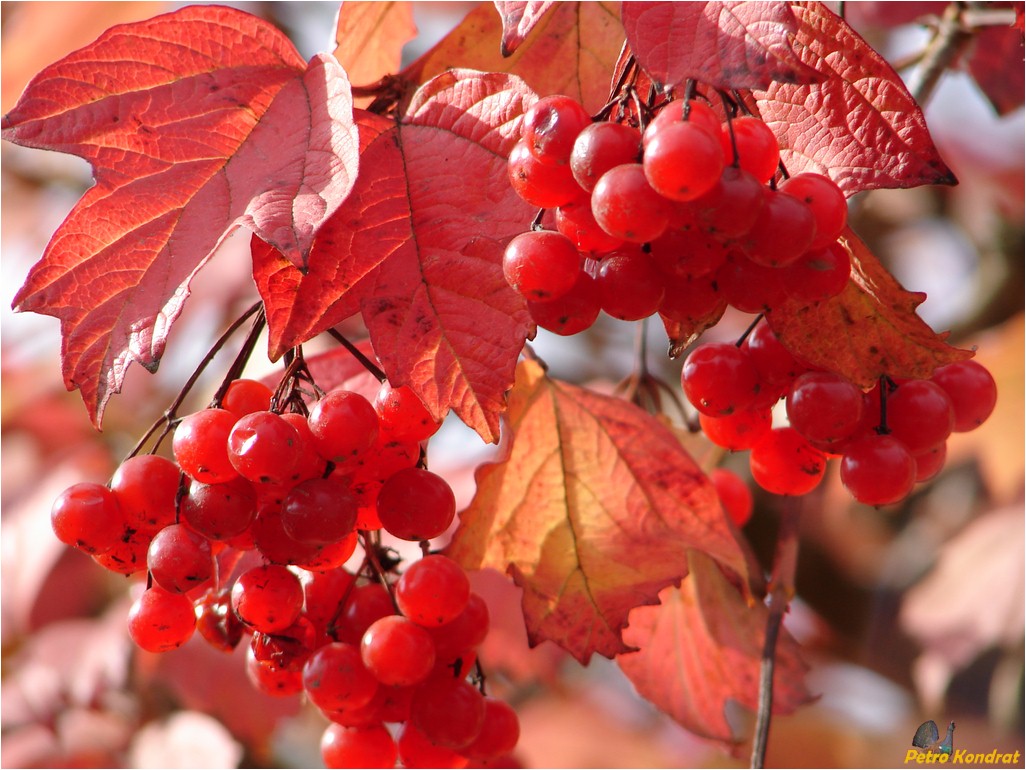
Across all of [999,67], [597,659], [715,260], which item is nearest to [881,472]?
[715,260]

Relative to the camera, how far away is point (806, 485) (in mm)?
879

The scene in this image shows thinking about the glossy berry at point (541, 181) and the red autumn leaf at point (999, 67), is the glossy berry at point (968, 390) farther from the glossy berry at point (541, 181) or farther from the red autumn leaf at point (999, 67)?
the red autumn leaf at point (999, 67)

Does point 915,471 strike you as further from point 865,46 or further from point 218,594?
point 218,594

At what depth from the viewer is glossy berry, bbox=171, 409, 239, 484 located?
0.72 m

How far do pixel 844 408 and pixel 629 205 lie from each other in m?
0.28

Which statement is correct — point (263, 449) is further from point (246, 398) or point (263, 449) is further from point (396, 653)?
point (396, 653)

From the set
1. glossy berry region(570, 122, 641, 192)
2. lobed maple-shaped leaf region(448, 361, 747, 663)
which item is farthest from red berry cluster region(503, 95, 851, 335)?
lobed maple-shaped leaf region(448, 361, 747, 663)

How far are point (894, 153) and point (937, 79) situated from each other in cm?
63

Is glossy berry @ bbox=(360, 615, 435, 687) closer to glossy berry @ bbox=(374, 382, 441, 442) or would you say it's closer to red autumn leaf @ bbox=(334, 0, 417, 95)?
glossy berry @ bbox=(374, 382, 441, 442)

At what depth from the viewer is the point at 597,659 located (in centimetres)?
221

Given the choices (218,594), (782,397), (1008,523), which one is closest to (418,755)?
(218,594)

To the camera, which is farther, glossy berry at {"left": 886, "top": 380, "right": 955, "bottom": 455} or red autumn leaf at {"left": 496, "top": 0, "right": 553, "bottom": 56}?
glossy berry at {"left": 886, "top": 380, "right": 955, "bottom": 455}

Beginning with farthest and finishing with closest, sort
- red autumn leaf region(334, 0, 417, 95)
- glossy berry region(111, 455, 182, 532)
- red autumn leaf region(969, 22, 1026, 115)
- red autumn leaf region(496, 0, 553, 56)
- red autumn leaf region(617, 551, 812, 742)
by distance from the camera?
1. red autumn leaf region(969, 22, 1026, 115)
2. red autumn leaf region(617, 551, 812, 742)
3. red autumn leaf region(334, 0, 417, 95)
4. glossy berry region(111, 455, 182, 532)
5. red autumn leaf region(496, 0, 553, 56)

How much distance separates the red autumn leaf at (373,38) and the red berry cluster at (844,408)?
18.8 inches
